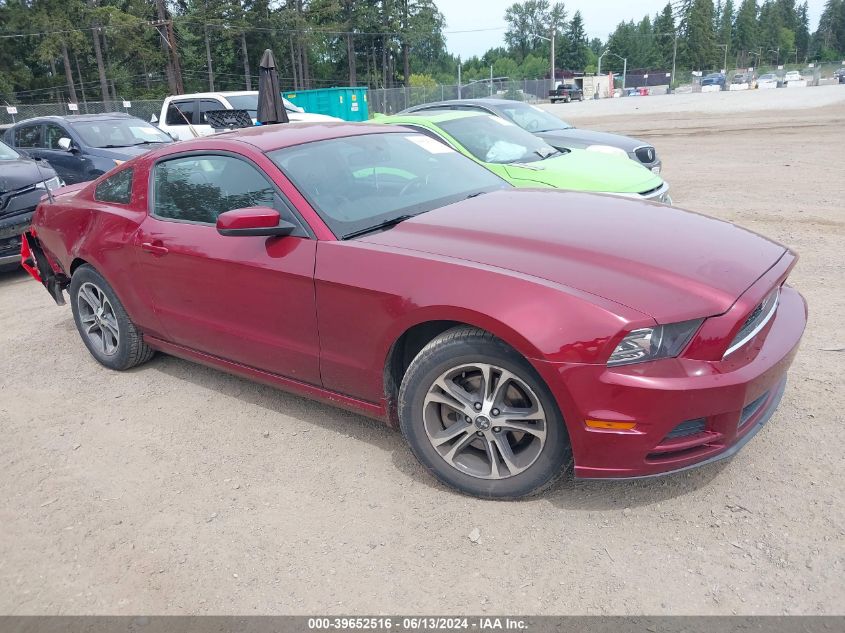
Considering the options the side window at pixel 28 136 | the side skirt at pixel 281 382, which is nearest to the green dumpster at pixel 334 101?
the side window at pixel 28 136

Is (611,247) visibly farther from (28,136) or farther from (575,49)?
(575,49)

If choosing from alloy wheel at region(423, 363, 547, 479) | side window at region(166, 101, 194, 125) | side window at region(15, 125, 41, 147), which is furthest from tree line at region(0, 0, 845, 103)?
alloy wheel at region(423, 363, 547, 479)

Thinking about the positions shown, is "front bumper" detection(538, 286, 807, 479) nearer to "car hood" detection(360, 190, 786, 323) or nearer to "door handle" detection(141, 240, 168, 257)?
"car hood" detection(360, 190, 786, 323)

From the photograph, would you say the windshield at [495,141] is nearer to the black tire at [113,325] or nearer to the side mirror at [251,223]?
the black tire at [113,325]

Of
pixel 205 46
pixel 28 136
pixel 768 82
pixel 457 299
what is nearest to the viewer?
pixel 457 299

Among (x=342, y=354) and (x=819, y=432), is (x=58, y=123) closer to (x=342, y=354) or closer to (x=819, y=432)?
(x=342, y=354)

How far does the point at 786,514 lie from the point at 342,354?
2022mm

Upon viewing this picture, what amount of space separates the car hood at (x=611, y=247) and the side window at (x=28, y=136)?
35.0ft

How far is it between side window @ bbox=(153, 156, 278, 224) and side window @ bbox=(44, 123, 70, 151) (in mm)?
8338

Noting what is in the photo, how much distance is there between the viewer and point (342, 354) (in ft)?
10.5

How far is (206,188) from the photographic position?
12.6 ft

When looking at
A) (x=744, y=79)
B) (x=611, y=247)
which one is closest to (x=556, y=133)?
(x=611, y=247)

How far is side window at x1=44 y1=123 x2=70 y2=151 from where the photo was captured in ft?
36.2

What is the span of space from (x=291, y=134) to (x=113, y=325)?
1896mm
